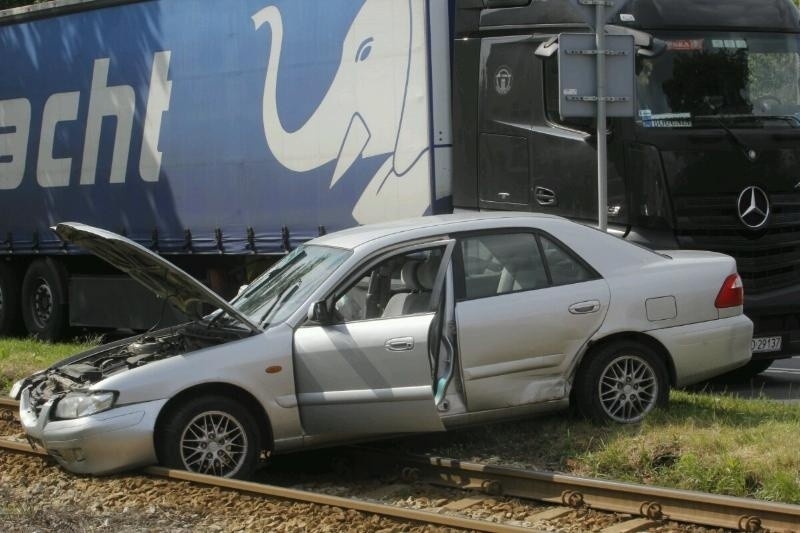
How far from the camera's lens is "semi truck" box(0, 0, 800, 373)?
1120cm

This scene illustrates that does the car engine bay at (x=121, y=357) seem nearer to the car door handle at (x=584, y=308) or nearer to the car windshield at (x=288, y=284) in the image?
the car windshield at (x=288, y=284)

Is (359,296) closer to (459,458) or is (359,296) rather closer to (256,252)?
(459,458)

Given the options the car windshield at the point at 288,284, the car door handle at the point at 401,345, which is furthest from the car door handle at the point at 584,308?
the car windshield at the point at 288,284

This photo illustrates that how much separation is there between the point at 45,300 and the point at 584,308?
1099 centimetres

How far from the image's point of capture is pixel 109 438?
Answer: 26.0 feet

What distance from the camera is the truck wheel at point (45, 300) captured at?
17406 millimetres

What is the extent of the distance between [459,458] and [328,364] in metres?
1.11

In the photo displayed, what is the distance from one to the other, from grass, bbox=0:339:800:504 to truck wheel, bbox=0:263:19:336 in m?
10.5

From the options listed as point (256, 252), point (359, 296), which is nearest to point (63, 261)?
point (256, 252)

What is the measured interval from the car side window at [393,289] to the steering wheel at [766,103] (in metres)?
4.22

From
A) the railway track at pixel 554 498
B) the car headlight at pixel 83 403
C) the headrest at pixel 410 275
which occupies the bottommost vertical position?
the railway track at pixel 554 498

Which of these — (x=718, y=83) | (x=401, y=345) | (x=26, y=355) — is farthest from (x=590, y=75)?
(x=26, y=355)

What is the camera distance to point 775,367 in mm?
13758

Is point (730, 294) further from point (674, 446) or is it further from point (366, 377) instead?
point (366, 377)
